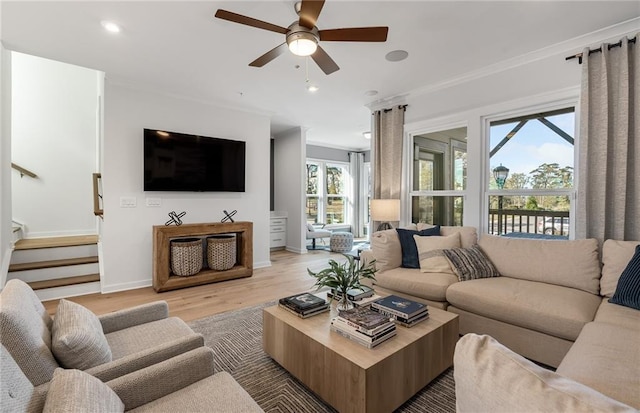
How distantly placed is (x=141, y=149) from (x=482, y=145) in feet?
14.4

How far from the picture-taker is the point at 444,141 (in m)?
4.06

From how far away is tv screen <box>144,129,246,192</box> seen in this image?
3.96 meters

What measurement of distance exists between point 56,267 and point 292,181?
4.11 meters

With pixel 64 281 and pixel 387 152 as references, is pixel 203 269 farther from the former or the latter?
pixel 387 152

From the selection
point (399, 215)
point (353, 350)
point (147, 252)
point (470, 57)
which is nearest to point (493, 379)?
point (353, 350)

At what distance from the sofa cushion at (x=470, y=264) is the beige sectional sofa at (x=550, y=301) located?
7cm

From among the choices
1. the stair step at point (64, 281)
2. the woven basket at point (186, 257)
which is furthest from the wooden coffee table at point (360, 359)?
the stair step at point (64, 281)

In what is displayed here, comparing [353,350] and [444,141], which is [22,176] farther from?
[444,141]

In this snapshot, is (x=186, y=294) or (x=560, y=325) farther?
(x=186, y=294)

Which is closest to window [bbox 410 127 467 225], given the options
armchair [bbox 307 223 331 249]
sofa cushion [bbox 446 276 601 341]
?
sofa cushion [bbox 446 276 601 341]

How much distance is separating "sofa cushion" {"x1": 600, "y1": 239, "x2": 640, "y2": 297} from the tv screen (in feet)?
14.1

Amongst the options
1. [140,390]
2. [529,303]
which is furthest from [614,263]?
[140,390]

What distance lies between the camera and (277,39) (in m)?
2.74

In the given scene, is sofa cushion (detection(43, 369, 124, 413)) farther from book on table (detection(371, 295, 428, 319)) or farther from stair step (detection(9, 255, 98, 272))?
stair step (detection(9, 255, 98, 272))
